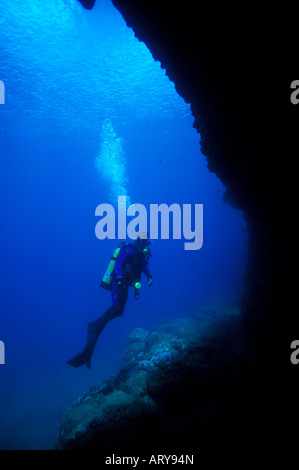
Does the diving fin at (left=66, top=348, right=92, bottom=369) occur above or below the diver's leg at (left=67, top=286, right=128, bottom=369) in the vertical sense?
below

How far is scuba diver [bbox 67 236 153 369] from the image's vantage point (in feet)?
21.0

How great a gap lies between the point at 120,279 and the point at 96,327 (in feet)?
4.84

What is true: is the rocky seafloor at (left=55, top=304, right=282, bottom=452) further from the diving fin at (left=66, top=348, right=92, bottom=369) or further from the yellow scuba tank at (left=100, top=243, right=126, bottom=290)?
the yellow scuba tank at (left=100, top=243, right=126, bottom=290)

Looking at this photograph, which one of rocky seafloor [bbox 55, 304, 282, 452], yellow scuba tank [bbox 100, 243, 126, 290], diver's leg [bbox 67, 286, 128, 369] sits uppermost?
yellow scuba tank [bbox 100, 243, 126, 290]

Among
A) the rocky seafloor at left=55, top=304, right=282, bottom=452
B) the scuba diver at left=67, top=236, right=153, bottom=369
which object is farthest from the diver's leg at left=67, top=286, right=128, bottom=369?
the rocky seafloor at left=55, top=304, right=282, bottom=452

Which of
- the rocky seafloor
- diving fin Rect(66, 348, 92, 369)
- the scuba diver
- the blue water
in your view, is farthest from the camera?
the blue water

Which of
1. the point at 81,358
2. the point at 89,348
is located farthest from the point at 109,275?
the point at 81,358

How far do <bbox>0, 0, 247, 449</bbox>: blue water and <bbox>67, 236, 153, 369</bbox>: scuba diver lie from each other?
7.75 m

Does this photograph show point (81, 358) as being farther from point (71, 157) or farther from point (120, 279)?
point (71, 157)

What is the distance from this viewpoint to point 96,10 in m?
16.1

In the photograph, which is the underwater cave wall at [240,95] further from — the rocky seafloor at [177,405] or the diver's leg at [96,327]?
the diver's leg at [96,327]

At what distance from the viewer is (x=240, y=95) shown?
3.13 metres

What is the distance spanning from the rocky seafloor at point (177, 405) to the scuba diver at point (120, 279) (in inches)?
84.0

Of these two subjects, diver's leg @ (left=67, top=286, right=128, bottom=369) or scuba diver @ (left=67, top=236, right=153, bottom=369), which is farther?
scuba diver @ (left=67, top=236, right=153, bottom=369)
